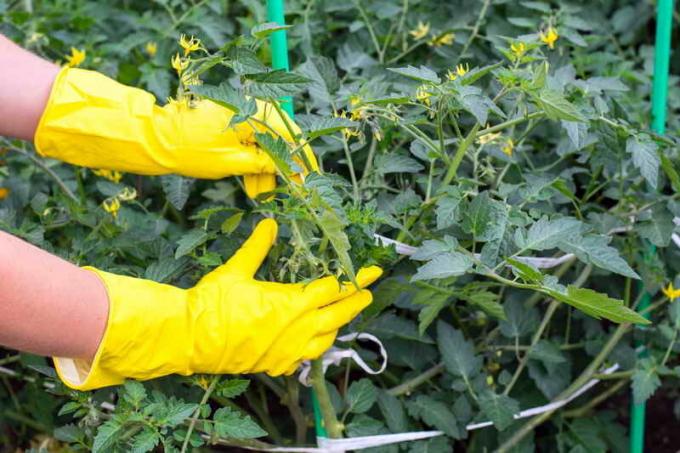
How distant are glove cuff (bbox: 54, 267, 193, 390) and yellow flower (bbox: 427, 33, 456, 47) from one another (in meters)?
0.78

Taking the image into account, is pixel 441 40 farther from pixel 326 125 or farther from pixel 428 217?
pixel 326 125

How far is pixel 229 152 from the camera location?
1.36 m

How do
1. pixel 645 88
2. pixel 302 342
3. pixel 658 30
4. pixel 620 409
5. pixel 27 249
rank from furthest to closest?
pixel 620 409
pixel 645 88
pixel 658 30
pixel 302 342
pixel 27 249

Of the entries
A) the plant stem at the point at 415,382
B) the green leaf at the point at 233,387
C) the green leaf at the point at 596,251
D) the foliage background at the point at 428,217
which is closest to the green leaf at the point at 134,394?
the foliage background at the point at 428,217

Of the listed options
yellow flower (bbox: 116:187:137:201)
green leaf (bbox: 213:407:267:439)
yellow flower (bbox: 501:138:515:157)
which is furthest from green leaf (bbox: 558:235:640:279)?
yellow flower (bbox: 116:187:137:201)

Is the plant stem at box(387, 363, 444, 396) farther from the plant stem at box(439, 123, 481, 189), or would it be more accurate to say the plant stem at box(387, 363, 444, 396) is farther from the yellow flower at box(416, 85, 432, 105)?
the yellow flower at box(416, 85, 432, 105)

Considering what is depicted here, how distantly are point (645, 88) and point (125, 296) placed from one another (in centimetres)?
116

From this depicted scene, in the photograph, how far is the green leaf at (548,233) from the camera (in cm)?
126

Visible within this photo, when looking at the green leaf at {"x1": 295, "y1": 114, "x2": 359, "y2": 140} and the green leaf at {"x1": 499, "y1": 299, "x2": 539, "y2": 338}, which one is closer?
the green leaf at {"x1": 295, "y1": 114, "x2": 359, "y2": 140}

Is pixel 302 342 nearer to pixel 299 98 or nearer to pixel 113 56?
pixel 299 98

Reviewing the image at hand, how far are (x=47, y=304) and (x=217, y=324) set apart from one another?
219 millimetres

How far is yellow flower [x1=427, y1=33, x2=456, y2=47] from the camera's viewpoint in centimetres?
182

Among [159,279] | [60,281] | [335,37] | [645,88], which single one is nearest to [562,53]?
[645,88]

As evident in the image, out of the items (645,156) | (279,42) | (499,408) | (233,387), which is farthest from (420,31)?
(233,387)
